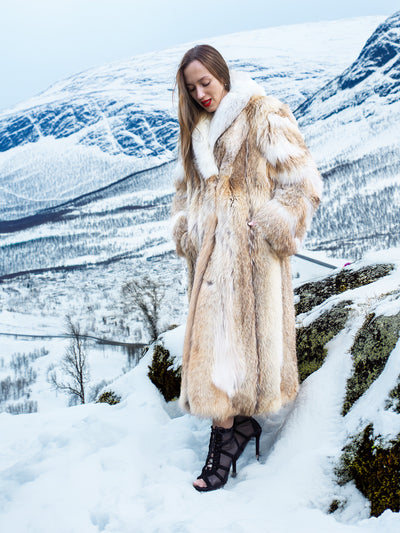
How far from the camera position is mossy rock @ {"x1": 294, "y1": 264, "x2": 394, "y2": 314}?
4.05 metres

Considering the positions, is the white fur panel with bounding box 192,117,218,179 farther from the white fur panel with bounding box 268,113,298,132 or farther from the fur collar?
the white fur panel with bounding box 268,113,298,132

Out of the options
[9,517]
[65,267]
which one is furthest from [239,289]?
[65,267]

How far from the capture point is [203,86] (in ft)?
8.93

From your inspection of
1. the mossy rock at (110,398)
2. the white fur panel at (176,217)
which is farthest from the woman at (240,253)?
the mossy rock at (110,398)

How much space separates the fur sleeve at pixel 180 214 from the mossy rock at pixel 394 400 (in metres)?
1.45

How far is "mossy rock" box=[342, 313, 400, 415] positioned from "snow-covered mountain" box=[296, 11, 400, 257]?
248 ft

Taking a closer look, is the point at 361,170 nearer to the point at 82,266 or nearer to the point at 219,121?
the point at 82,266

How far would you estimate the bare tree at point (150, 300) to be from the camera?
3095 centimetres

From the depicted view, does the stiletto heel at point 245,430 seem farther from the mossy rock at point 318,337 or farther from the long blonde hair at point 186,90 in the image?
the long blonde hair at point 186,90

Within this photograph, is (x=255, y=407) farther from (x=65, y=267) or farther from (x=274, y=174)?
(x=65, y=267)

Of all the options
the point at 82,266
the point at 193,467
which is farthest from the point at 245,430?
the point at 82,266

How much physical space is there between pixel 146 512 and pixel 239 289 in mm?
1210

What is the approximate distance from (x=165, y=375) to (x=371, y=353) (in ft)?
6.03

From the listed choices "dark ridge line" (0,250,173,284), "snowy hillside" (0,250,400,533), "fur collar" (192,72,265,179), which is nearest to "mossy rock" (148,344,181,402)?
"snowy hillside" (0,250,400,533)
